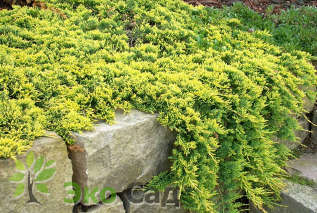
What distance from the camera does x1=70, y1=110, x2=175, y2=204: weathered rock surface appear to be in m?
2.14

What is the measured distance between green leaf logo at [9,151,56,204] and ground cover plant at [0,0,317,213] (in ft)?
0.35

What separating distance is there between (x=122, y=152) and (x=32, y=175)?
610 mm

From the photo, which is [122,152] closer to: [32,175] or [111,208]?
[111,208]

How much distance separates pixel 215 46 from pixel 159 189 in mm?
1878

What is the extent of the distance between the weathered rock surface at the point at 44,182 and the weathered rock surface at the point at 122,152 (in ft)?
0.39

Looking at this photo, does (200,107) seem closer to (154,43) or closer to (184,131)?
(184,131)

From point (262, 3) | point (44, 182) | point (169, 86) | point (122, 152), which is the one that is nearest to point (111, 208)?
point (122, 152)

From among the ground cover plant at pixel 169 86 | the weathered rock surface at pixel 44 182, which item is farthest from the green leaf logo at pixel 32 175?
the ground cover plant at pixel 169 86

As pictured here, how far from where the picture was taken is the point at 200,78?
286 centimetres

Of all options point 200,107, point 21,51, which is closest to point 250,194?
point 200,107

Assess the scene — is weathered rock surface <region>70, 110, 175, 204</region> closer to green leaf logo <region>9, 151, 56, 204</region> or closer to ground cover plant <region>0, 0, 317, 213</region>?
ground cover plant <region>0, 0, 317, 213</region>

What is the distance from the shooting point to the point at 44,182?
78.4 inches

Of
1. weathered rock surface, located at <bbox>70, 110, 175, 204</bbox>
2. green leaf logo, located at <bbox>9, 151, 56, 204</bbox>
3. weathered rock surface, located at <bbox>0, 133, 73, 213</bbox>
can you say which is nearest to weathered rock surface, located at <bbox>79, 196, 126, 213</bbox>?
weathered rock surface, located at <bbox>70, 110, 175, 204</bbox>

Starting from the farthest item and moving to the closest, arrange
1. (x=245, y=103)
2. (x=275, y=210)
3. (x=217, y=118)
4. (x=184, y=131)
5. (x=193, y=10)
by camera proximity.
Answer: (x=193, y=10) → (x=275, y=210) → (x=245, y=103) → (x=217, y=118) → (x=184, y=131)
